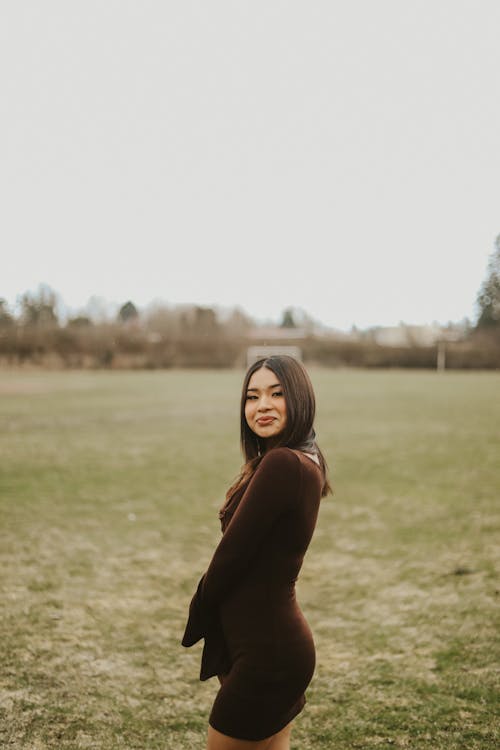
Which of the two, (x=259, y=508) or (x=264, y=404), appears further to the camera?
(x=264, y=404)

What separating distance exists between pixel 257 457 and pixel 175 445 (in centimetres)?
1230

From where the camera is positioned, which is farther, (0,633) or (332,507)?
(332,507)

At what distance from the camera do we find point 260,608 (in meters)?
1.89

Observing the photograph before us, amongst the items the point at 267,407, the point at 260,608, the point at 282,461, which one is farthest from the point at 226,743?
the point at 267,407

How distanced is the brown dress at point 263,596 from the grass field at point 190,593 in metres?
1.56

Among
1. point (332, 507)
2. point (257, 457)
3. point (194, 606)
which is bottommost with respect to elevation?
point (332, 507)

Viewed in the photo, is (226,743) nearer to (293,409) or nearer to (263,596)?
(263,596)

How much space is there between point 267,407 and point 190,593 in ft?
12.9

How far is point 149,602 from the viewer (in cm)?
521

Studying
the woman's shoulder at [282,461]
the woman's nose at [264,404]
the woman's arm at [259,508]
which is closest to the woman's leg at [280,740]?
the woman's arm at [259,508]

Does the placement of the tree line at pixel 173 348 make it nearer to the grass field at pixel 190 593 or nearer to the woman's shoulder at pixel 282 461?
the grass field at pixel 190 593

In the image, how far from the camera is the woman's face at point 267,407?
2078mm

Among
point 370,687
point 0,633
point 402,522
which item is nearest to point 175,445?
point 402,522

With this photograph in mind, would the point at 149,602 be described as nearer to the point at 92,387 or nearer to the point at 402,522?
the point at 402,522
